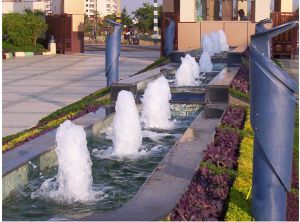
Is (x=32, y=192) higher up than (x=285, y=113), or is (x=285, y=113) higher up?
(x=285, y=113)

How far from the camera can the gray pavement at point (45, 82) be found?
30.9ft

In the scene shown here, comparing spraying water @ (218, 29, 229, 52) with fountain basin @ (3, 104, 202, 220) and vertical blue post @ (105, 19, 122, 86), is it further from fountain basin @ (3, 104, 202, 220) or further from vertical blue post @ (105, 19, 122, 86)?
fountain basin @ (3, 104, 202, 220)

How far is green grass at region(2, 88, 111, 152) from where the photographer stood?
642cm

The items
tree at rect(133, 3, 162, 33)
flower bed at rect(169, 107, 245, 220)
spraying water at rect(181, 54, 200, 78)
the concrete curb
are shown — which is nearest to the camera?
flower bed at rect(169, 107, 245, 220)

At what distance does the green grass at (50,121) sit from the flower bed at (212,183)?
2.08 m

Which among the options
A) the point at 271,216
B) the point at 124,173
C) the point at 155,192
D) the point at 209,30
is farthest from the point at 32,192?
the point at 209,30

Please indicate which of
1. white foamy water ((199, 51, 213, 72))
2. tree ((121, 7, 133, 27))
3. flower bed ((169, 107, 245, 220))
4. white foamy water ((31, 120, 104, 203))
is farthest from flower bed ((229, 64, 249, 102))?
tree ((121, 7, 133, 27))

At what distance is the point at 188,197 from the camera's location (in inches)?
152

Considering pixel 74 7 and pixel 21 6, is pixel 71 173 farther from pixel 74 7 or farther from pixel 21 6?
Result: pixel 21 6

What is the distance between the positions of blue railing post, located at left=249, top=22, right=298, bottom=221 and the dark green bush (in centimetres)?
1989

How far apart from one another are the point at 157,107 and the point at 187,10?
12.5 m

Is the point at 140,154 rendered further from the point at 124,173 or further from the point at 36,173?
the point at 36,173

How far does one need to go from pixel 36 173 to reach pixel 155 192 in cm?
168

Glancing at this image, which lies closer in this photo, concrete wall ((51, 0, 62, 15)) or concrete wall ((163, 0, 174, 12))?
concrete wall ((163, 0, 174, 12))
